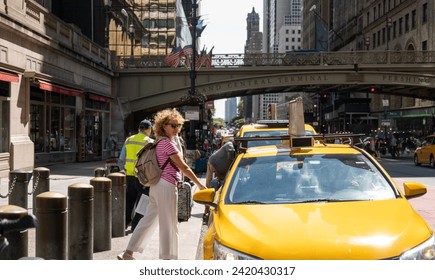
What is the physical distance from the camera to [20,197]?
325 inches

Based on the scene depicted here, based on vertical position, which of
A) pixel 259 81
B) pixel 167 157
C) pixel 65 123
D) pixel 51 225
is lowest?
pixel 51 225

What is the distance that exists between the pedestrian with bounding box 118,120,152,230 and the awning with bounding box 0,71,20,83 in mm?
9596

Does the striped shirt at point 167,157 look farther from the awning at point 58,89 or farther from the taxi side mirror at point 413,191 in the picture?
the awning at point 58,89

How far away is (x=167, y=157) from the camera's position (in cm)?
590

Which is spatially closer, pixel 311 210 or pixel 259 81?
pixel 311 210

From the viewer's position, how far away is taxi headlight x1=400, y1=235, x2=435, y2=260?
364cm

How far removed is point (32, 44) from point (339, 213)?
1858 centimetres

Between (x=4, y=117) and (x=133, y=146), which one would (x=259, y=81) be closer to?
(x=4, y=117)

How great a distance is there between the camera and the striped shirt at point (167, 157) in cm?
587

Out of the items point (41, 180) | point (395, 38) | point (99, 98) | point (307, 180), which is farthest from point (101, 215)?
point (395, 38)

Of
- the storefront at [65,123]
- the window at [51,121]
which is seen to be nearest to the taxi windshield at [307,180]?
the storefront at [65,123]

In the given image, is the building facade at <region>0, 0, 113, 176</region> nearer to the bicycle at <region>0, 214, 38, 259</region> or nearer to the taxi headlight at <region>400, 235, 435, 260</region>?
the bicycle at <region>0, 214, 38, 259</region>

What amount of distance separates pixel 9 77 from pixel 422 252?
1613 cm

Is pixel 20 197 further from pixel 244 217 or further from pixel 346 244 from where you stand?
pixel 346 244
